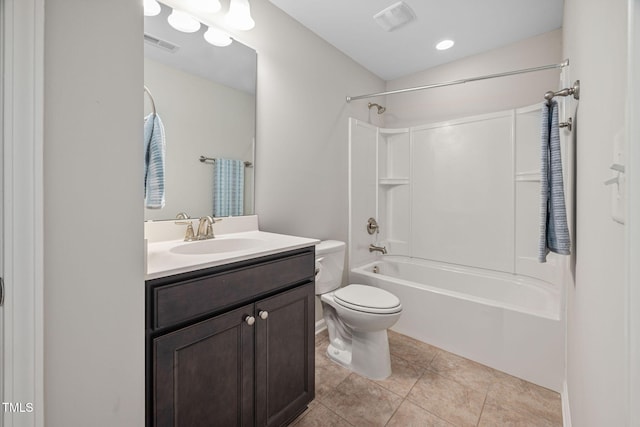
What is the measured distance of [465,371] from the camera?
176 centimetres

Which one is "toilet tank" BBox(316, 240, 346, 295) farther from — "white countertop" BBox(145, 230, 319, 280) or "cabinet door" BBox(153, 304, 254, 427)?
"cabinet door" BBox(153, 304, 254, 427)

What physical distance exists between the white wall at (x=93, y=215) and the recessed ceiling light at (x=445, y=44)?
2.30m

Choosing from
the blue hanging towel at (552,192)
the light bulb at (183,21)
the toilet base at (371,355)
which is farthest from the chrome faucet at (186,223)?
the blue hanging towel at (552,192)

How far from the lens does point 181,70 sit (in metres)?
1.40

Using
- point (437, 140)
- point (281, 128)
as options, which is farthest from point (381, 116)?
point (281, 128)

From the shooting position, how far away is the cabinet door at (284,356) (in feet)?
3.71

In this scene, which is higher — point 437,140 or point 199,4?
point 199,4

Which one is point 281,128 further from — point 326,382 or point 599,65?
point 326,382

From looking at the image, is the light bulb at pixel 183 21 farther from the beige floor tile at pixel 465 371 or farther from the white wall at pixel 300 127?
the beige floor tile at pixel 465 371

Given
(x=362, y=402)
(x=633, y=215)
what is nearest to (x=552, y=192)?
(x=633, y=215)

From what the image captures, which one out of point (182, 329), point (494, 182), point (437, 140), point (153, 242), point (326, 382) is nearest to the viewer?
point (182, 329)

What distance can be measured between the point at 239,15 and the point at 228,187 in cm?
97

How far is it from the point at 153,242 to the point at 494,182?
2.62m

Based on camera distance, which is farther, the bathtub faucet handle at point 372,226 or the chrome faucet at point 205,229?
the bathtub faucet handle at point 372,226
